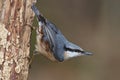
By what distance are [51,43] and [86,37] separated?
13.3ft

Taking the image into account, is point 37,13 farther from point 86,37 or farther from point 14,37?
point 86,37

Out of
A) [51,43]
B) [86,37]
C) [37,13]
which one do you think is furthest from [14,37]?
[86,37]

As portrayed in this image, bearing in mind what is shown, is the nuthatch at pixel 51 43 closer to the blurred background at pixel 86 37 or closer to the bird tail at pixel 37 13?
the bird tail at pixel 37 13

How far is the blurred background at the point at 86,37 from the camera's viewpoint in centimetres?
778

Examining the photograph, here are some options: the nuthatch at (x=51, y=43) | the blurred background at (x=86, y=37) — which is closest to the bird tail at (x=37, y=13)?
the nuthatch at (x=51, y=43)

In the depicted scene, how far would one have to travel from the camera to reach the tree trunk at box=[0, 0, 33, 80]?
3703mm

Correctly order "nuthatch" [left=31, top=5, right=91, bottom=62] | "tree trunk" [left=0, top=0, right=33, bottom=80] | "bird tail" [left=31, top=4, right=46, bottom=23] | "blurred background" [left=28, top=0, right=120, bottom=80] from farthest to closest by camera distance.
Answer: "blurred background" [left=28, top=0, right=120, bottom=80] < "nuthatch" [left=31, top=5, right=91, bottom=62] < "bird tail" [left=31, top=4, right=46, bottom=23] < "tree trunk" [left=0, top=0, right=33, bottom=80]

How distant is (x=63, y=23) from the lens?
828cm

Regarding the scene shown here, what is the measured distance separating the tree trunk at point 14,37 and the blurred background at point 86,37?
3720 mm

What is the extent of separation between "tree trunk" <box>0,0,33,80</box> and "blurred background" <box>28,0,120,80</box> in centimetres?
372

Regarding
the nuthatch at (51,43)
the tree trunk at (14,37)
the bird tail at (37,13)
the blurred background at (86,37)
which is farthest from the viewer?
the blurred background at (86,37)

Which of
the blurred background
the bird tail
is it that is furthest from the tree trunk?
the blurred background

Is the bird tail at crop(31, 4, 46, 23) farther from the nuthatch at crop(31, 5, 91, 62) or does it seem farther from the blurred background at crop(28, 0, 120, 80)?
the blurred background at crop(28, 0, 120, 80)

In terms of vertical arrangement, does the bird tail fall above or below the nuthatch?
above
